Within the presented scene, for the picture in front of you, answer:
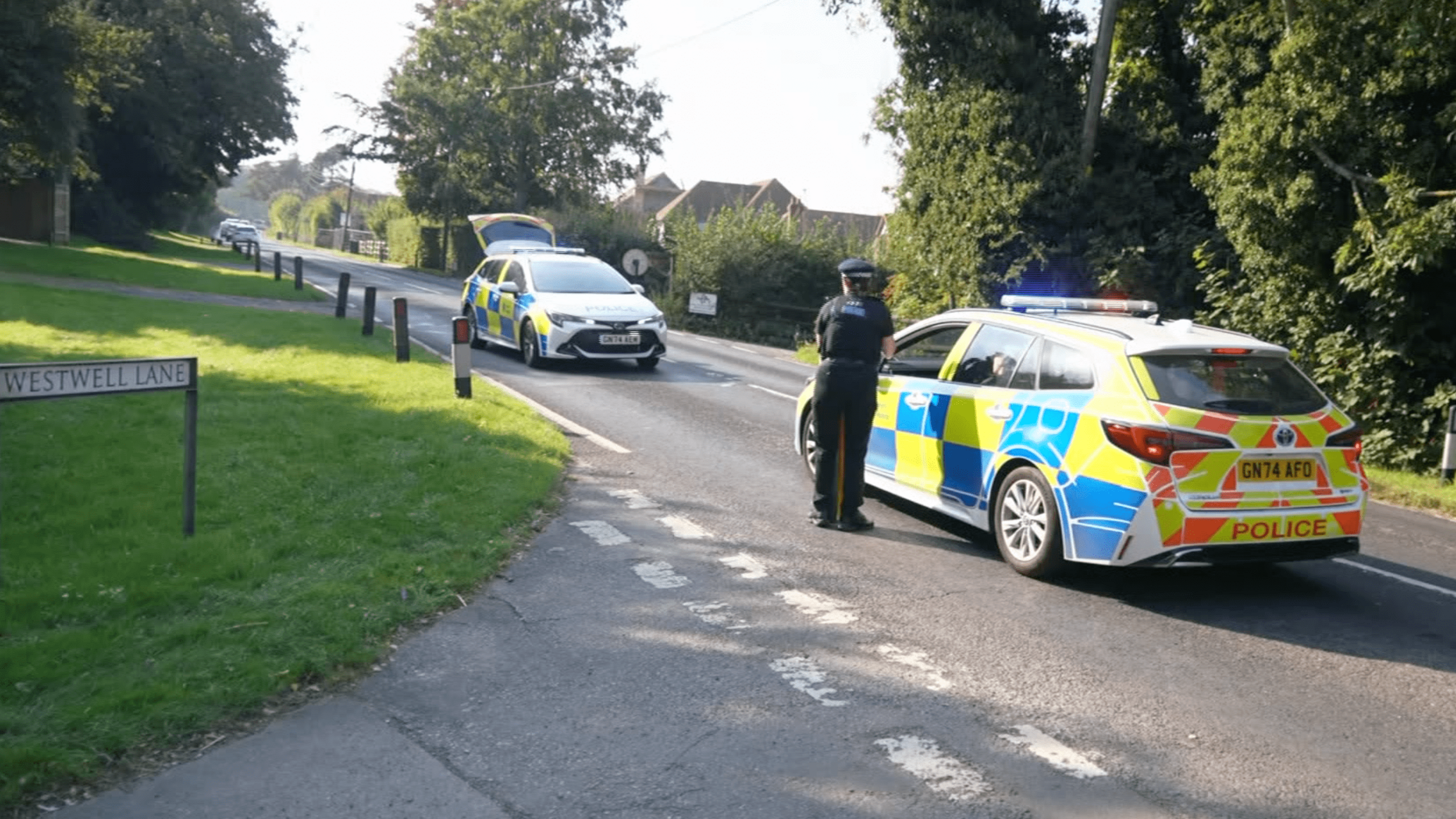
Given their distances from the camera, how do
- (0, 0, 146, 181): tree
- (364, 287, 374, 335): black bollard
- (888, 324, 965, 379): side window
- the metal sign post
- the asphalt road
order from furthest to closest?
1. (0, 0, 146, 181): tree
2. (364, 287, 374, 335): black bollard
3. (888, 324, 965, 379): side window
4. the metal sign post
5. the asphalt road

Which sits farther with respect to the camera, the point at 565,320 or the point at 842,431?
the point at 565,320

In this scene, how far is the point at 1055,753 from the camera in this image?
462 centimetres

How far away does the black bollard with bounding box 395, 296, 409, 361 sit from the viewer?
15.9 metres

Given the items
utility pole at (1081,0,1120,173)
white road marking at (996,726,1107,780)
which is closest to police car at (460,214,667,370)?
utility pole at (1081,0,1120,173)

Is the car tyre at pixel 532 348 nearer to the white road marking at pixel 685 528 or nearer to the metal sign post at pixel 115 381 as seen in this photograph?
the white road marking at pixel 685 528

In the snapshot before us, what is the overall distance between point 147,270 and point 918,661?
3346 cm

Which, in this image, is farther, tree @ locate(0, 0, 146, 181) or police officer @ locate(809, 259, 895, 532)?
tree @ locate(0, 0, 146, 181)

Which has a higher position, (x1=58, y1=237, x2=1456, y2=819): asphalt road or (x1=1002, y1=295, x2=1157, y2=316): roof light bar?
(x1=1002, y1=295, x2=1157, y2=316): roof light bar

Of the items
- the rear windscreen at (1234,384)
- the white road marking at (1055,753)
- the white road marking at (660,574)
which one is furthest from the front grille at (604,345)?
the white road marking at (1055,753)

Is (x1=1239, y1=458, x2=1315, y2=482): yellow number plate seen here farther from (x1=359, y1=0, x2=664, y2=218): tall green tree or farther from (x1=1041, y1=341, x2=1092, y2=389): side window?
(x1=359, y1=0, x2=664, y2=218): tall green tree

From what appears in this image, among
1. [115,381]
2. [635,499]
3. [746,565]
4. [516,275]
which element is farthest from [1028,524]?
[516,275]

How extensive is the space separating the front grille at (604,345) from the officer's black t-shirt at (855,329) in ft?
28.7

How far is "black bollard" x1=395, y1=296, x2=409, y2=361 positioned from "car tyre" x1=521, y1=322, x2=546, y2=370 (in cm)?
178

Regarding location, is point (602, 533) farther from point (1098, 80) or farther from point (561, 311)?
point (1098, 80)
